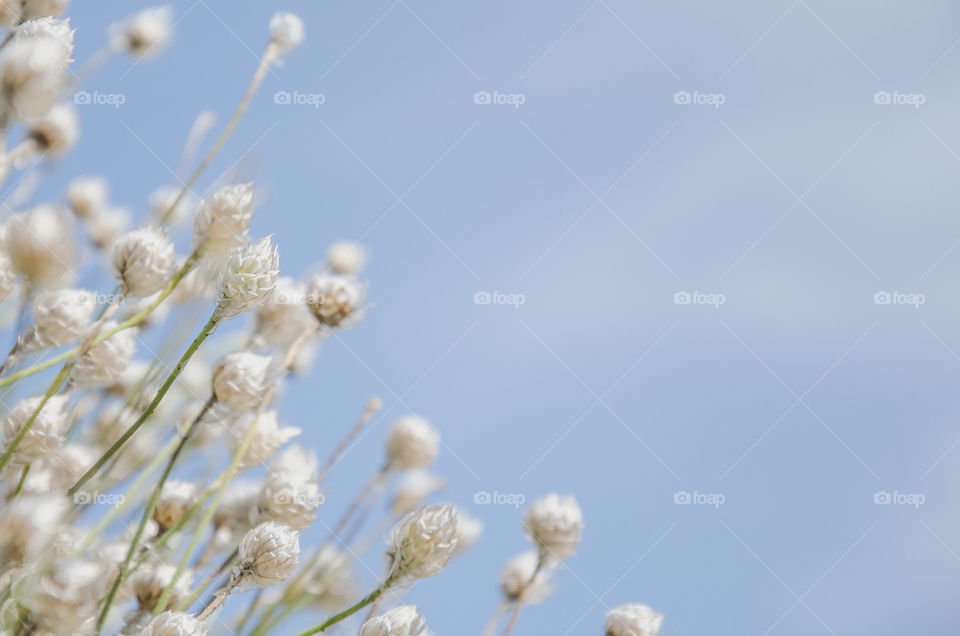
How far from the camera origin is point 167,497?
88cm

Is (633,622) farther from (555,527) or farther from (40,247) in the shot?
(40,247)

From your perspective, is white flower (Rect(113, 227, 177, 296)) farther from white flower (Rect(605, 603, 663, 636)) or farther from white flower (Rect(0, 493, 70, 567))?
white flower (Rect(605, 603, 663, 636))

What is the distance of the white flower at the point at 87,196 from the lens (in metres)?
1.39

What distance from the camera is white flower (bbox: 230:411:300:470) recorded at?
879mm

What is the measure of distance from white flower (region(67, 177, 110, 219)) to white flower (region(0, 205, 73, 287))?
2.50ft

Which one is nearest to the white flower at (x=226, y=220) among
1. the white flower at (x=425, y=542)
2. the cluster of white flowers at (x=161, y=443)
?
the cluster of white flowers at (x=161, y=443)

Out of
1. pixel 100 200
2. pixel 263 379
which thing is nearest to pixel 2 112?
pixel 263 379

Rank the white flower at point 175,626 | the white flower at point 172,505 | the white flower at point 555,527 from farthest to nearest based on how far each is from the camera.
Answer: the white flower at point 555,527 < the white flower at point 172,505 < the white flower at point 175,626

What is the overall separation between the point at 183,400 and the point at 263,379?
1.31ft

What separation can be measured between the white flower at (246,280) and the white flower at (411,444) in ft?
2.08

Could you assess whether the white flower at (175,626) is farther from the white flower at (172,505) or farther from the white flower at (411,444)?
the white flower at (411,444)

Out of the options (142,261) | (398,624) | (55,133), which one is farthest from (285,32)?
(398,624)

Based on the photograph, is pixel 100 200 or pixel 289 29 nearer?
pixel 289 29

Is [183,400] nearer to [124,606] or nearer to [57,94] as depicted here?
[124,606]
